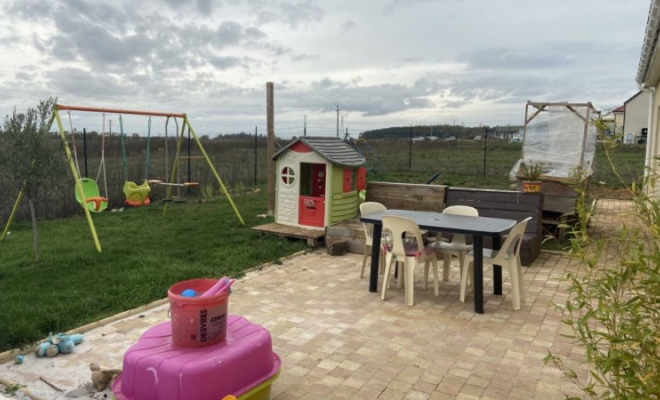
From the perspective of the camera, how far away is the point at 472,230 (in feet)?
15.0

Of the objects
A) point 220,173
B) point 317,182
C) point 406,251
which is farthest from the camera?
point 220,173

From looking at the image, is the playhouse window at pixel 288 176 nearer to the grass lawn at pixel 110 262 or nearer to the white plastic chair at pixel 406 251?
the grass lawn at pixel 110 262

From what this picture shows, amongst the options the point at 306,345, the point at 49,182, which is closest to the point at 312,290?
the point at 306,345

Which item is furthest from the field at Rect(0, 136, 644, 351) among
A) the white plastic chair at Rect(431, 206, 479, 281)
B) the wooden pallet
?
the white plastic chair at Rect(431, 206, 479, 281)

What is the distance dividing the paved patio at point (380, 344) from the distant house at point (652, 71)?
4.96ft

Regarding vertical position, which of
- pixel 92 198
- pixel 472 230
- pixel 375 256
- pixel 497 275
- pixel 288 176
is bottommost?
pixel 497 275

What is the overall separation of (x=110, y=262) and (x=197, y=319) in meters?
3.95

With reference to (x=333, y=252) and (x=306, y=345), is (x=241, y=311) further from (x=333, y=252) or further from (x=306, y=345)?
(x=333, y=252)

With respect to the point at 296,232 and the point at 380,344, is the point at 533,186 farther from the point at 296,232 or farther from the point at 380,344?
the point at 380,344

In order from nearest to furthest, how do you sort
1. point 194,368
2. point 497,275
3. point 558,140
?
point 194,368
point 497,275
point 558,140

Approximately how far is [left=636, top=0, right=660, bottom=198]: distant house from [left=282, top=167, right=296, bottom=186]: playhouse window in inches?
186

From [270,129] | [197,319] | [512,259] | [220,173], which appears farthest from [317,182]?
[220,173]

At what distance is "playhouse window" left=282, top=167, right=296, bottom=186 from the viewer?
25.6ft

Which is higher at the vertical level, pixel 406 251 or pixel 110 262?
pixel 406 251
